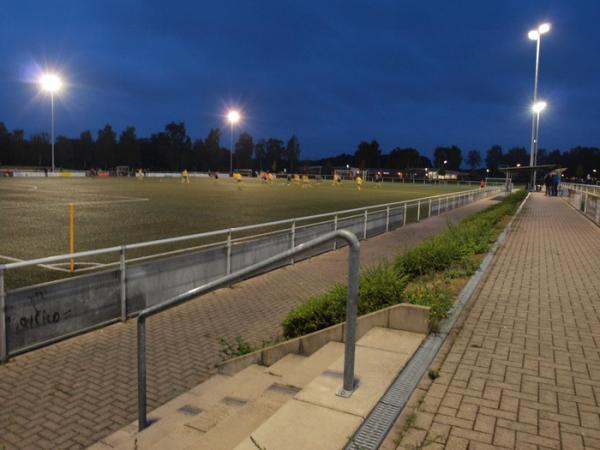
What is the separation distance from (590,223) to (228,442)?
58.0 ft

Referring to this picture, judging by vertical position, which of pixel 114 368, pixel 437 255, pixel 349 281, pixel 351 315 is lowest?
pixel 114 368

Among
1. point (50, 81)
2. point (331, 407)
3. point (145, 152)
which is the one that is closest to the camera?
point (331, 407)

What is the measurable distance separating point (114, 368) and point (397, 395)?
333 centimetres

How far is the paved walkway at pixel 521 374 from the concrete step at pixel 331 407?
0.34m

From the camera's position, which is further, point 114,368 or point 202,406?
point 114,368

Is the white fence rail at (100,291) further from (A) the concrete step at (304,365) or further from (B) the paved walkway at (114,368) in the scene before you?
(A) the concrete step at (304,365)

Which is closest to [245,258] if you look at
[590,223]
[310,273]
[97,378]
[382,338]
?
[310,273]

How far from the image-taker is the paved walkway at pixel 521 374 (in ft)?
10.2

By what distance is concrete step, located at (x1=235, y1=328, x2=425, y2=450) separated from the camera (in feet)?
9.37

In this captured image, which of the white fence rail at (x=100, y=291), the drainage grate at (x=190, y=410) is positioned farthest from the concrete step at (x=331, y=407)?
the white fence rail at (x=100, y=291)

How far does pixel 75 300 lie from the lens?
20.6ft

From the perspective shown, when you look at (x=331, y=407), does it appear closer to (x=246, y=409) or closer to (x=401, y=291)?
(x=246, y=409)

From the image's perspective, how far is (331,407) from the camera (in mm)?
3264

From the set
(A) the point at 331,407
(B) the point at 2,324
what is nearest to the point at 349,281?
(A) the point at 331,407
